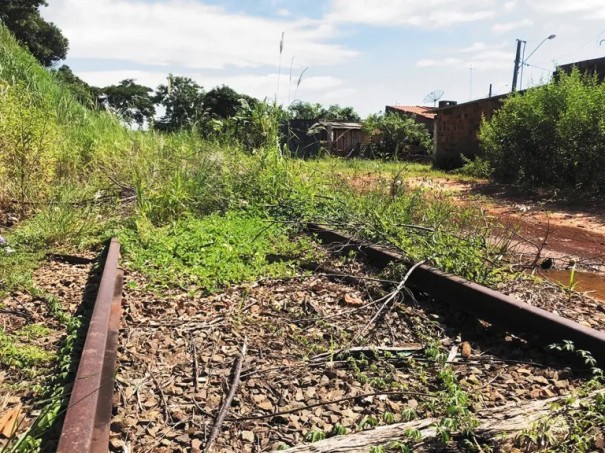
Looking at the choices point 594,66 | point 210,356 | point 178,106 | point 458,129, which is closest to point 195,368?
point 210,356

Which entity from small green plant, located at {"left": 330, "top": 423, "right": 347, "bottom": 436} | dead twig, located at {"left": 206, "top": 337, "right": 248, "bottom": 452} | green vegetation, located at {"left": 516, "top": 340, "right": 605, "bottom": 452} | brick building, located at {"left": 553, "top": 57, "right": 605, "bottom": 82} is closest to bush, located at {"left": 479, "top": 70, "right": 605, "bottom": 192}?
brick building, located at {"left": 553, "top": 57, "right": 605, "bottom": 82}

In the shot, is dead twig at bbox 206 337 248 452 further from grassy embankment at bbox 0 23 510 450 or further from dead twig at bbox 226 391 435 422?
grassy embankment at bbox 0 23 510 450

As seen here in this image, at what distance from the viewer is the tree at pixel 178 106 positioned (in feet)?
27.6

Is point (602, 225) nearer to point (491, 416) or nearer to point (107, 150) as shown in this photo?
point (491, 416)

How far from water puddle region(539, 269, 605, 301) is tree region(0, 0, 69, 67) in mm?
32594

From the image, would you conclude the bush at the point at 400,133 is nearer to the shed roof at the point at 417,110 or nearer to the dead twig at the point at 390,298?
the shed roof at the point at 417,110

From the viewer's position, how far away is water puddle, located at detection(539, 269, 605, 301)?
3.71m

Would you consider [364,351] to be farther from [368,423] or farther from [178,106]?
[178,106]

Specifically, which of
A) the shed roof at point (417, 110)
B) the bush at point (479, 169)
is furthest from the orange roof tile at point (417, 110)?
the bush at point (479, 169)

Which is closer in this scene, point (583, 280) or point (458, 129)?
point (583, 280)

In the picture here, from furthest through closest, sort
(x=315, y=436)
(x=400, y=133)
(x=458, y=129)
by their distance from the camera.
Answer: (x=400, y=133), (x=458, y=129), (x=315, y=436)

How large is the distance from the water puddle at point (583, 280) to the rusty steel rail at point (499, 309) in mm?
1013

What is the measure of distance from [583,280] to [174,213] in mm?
3830

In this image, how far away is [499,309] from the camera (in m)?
2.74
